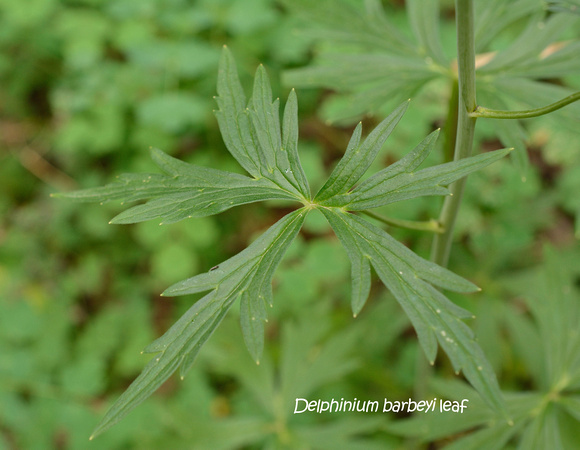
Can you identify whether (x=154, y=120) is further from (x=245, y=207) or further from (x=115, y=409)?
(x=115, y=409)

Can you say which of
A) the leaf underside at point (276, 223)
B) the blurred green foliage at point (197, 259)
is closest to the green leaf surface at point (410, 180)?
the leaf underside at point (276, 223)

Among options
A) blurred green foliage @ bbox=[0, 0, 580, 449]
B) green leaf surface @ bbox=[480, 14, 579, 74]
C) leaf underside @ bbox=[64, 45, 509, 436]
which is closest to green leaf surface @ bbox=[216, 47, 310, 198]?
leaf underside @ bbox=[64, 45, 509, 436]

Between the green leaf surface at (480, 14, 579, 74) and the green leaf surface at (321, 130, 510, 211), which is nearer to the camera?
the green leaf surface at (321, 130, 510, 211)

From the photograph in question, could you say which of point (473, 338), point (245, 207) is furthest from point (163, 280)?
point (473, 338)

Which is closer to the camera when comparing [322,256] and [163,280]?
[322,256]

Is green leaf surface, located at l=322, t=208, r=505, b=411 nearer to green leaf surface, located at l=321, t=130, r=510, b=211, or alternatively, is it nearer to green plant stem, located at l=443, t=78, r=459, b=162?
green leaf surface, located at l=321, t=130, r=510, b=211

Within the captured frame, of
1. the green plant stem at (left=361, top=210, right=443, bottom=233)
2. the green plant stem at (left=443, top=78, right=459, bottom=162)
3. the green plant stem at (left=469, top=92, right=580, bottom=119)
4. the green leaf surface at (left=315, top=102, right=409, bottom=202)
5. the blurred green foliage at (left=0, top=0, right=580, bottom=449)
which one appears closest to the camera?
the green plant stem at (left=469, top=92, right=580, bottom=119)
